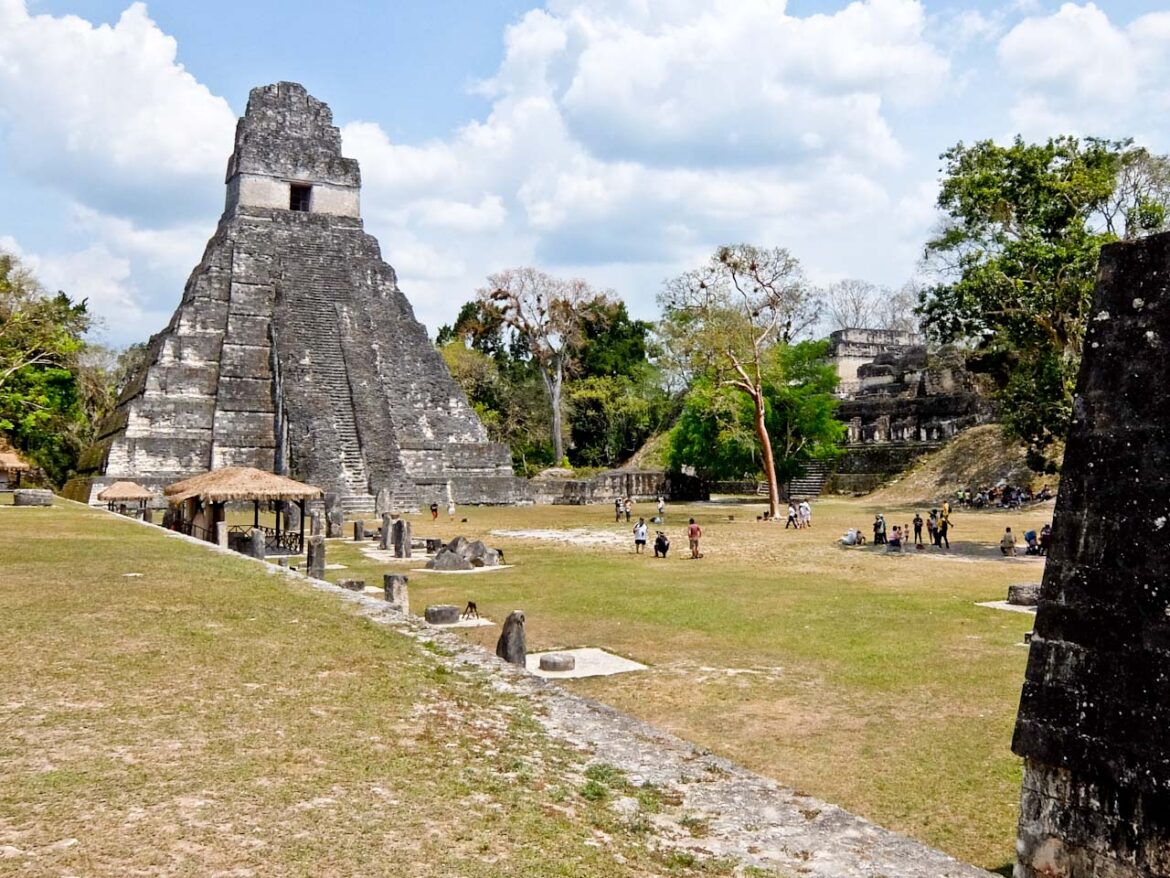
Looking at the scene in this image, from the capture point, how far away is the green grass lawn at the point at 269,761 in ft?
10.6

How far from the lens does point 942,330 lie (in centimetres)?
2222

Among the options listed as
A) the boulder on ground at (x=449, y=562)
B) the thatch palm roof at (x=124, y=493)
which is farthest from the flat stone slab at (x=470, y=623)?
the thatch palm roof at (x=124, y=493)

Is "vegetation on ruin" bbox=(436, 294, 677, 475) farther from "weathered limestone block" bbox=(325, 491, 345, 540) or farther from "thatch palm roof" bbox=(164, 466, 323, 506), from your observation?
"thatch palm roof" bbox=(164, 466, 323, 506)

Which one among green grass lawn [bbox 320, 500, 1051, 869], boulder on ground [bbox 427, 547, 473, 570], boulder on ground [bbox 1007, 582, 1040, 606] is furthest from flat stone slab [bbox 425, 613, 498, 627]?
boulder on ground [bbox 1007, 582, 1040, 606]

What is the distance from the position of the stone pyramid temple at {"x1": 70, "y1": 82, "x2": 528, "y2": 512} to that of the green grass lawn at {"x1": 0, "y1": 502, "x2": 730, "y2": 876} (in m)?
21.6

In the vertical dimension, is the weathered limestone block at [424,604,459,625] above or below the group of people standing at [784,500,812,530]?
below

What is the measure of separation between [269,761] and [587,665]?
4749mm

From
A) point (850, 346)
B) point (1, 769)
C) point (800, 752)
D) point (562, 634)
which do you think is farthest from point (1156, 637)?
point (850, 346)

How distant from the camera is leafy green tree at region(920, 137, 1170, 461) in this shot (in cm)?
1795

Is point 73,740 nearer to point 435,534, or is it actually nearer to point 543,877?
point 543,877

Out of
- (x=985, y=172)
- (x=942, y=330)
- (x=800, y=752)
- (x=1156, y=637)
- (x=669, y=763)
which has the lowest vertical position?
(x=800, y=752)

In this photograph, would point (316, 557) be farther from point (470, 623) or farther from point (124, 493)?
point (124, 493)

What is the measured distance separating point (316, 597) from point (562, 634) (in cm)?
267

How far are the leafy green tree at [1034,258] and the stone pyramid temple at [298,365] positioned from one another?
1718 cm
